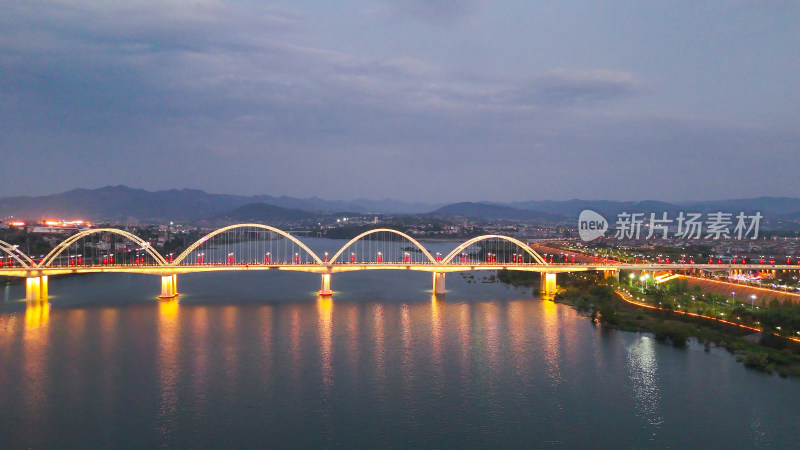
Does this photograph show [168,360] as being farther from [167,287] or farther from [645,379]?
[645,379]

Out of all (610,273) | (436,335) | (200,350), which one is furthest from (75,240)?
(610,273)

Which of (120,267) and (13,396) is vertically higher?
(120,267)

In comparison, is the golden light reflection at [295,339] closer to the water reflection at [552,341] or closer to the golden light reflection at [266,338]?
the golden light reflection at [266,338]

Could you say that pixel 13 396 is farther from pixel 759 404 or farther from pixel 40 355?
pixel 759 404

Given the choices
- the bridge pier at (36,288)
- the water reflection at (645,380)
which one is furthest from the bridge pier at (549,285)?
the bridge pier at (36,288)

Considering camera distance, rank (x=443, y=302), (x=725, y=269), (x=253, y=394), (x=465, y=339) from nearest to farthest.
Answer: (x=253, y=394)
(x=465, y=339)
(x=443, y=302)
(x=725, y=269)

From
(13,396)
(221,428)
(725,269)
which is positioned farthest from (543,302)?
(13,396)
